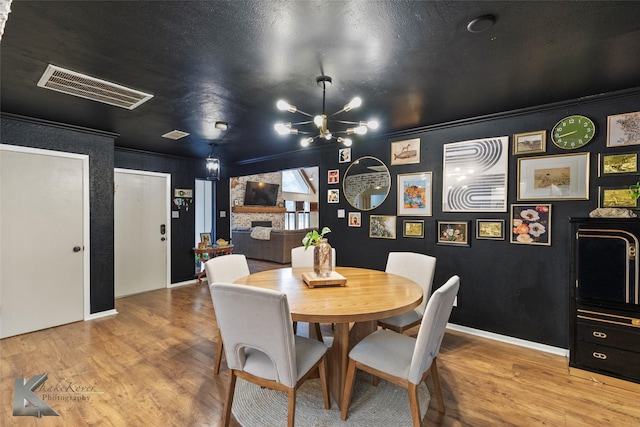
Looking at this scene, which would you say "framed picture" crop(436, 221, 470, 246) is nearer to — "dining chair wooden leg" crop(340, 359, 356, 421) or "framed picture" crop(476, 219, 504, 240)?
"framed picture" crop(476, 219, 504, 240)

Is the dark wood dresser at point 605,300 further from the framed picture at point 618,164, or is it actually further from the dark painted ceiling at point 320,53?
the dark painted ceiling at point 320,53

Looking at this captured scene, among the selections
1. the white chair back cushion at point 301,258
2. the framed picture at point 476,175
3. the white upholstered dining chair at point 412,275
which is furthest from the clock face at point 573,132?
the white chair back cushion at point 301,258

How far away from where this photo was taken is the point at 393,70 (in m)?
2.09

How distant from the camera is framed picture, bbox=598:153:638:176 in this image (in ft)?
7.88

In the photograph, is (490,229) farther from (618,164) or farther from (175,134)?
(175,134)

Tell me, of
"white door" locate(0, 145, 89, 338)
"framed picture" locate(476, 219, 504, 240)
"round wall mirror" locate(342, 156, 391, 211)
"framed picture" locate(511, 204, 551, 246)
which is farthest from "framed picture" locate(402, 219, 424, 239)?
"white door" locate(0, 145, 89, 338)

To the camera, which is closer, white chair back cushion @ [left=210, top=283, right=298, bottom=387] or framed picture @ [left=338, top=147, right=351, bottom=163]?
white chair back cushion @ [left=210, top=283, right=298, bottom=387]

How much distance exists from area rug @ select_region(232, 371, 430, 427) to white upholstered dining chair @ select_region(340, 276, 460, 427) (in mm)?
120

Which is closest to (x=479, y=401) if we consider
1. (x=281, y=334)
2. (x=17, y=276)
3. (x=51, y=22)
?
(x=281, y=334)

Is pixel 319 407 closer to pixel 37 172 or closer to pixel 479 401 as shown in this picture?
pixel 479 401

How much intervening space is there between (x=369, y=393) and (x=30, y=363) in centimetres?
284

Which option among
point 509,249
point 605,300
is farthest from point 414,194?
point 605,300

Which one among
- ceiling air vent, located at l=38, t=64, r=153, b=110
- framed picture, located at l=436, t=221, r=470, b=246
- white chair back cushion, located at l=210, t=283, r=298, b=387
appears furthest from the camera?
framed picture, located at l=436, t=221, r=470, b=246

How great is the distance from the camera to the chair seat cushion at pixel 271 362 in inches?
63.8
